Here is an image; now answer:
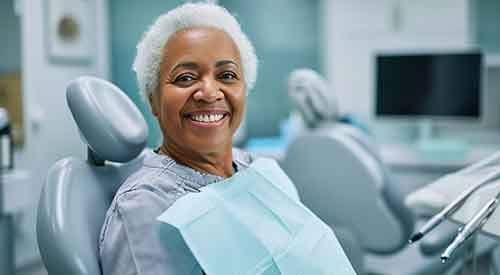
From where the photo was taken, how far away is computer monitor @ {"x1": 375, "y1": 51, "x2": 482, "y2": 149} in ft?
10.9

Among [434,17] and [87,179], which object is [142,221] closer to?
[87,179]

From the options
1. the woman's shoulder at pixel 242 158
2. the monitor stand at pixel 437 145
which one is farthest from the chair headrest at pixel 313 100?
the woman's shoulder at pixel 242 158

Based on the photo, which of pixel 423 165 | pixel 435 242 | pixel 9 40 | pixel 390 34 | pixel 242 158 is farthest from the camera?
pixel 390 34

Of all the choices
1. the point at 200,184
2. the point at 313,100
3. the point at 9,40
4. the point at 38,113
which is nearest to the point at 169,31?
the point at 200,184

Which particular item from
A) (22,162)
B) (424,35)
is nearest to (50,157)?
(22,162)

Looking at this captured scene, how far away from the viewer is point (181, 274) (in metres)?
0.95

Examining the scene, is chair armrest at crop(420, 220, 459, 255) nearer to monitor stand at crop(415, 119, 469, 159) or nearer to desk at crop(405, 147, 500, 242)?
desk at crop(405, 147, 500, 242)

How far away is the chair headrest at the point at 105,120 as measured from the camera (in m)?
1.10

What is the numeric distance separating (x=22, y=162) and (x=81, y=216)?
7.88 ft

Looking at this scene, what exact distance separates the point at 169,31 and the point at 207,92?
0.14 metres

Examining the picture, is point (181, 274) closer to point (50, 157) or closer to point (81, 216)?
point (81, 216)

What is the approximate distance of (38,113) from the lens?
11.1ft

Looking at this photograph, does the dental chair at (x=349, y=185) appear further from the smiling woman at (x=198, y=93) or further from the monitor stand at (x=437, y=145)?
the smiling woman at (x=198, y=93)

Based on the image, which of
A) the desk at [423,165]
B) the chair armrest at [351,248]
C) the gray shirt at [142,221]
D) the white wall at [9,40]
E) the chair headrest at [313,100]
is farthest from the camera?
the white wall at [9,40]
